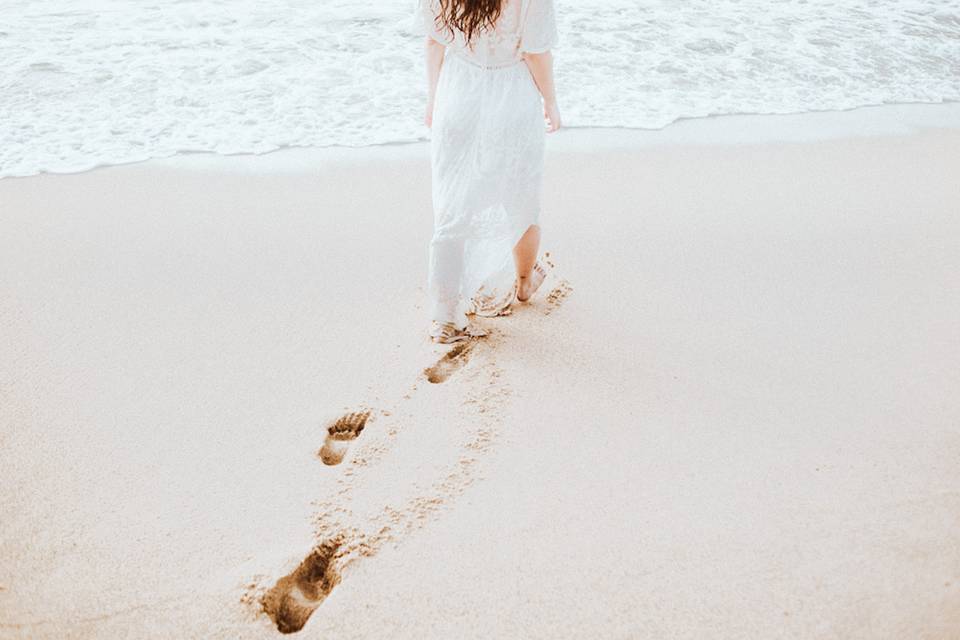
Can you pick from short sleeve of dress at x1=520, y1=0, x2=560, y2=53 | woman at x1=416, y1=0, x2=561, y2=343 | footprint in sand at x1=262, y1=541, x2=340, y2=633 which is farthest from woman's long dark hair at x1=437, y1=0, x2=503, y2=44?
footprint in sand at x1=262, y1=541, x2=340, y2=633

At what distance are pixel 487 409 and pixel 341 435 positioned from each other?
19.9 inches

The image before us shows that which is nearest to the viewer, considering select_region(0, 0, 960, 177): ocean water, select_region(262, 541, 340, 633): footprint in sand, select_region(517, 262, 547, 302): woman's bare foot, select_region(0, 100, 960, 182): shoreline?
select_region(262, 541, 340, 633): footprint in sand

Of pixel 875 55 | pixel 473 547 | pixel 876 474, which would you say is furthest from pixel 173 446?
pixel 875 55

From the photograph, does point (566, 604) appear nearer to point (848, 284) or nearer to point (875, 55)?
point (848, 284)

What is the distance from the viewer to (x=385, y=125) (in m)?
4.37

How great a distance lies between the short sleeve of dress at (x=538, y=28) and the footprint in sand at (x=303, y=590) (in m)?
1.66

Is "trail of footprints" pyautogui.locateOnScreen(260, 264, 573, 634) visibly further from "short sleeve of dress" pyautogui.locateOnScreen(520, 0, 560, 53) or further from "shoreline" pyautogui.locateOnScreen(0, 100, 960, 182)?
"shoreline" pyautogui.locateOnScreen(0, 100, 960, 182)

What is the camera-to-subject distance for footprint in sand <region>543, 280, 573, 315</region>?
2965 mm

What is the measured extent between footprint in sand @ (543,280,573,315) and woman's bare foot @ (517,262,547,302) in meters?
0.09

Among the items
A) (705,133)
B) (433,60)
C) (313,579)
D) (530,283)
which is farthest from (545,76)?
(705,133)

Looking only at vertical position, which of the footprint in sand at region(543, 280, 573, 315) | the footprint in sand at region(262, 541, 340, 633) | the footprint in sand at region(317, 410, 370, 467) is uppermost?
the footprint in sand at region(543, 280, 573, 315)

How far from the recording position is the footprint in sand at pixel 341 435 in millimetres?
2262

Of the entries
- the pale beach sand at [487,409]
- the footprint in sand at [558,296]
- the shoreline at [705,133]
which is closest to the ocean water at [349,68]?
the shoreline at [705,133]

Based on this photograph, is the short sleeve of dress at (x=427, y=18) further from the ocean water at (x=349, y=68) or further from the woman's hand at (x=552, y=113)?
the ocean water at (x=349, y=68)
